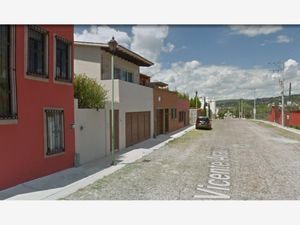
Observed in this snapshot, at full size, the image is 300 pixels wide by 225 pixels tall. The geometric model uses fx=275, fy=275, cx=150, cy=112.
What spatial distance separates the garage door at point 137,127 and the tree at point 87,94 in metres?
3.36

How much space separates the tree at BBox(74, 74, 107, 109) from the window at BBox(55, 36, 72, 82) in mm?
2499

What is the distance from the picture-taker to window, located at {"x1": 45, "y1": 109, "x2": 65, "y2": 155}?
354 inches

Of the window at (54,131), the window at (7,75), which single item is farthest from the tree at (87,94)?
the window at (7,75)

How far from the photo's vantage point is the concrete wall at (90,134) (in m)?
10.8

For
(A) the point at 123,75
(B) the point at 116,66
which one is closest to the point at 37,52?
(B) the point at 116,66

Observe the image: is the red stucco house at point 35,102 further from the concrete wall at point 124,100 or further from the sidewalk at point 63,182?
the concrete wall at point 124,100

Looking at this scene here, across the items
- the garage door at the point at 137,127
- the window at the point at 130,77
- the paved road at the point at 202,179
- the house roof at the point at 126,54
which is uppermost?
the house roof at the point at 126,54

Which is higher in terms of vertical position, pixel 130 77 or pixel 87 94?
pixel 130 77

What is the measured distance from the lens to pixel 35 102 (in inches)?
327

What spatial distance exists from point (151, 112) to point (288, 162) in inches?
444

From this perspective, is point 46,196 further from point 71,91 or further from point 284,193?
point 284,193

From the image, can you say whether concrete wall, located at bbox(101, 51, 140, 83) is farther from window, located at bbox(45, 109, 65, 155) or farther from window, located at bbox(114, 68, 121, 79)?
window, located at bbox(45, 109, 65, 155)

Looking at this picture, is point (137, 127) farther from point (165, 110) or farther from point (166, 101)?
point (166, 101)

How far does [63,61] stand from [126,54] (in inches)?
310
